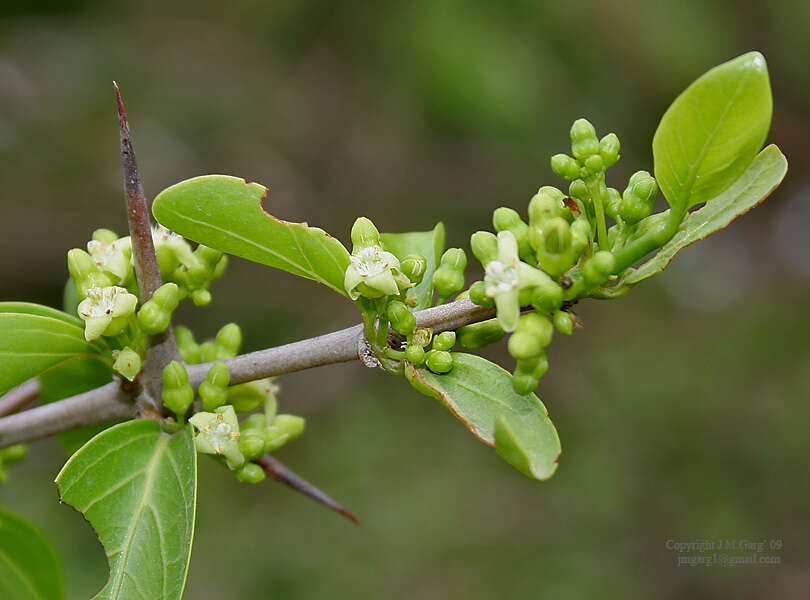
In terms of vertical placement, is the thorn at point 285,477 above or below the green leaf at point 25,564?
above

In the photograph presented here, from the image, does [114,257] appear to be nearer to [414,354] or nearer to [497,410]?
[414,354]

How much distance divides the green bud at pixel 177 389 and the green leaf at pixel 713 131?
98 centimetres

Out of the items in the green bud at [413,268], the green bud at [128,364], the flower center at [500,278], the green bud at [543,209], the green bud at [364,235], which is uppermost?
the green bud at [543,209]

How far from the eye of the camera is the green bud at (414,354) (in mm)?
1391

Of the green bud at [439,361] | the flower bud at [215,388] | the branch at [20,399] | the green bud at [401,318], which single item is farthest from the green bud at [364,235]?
the branch at [20,399]

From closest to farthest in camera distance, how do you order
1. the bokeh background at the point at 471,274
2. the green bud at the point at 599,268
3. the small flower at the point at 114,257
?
the green bud at the point at 599,268
the small flower at the point at 114,257
the bokeh background at the point at 471,274

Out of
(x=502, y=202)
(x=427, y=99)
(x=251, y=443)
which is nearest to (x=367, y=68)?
(x=427, y=99)

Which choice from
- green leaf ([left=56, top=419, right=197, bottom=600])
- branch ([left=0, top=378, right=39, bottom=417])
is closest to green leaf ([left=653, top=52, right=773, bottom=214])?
green leaf ([left=56, top=419, right=197, bottom=600])

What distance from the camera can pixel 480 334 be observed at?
1484 mm

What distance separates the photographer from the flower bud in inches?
58.9

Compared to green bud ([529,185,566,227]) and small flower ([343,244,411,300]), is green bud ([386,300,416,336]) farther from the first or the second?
green bud ([529,185,566,227])

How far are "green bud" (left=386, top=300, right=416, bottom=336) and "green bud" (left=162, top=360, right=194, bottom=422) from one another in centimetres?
44

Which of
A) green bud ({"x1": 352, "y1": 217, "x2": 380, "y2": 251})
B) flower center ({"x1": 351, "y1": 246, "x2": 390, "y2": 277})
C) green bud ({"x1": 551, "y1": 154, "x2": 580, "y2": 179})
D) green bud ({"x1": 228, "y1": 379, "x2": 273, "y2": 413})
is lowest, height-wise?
green bud ({"x1": 228, "y1": 379, "x2": 273, "y2": 413})

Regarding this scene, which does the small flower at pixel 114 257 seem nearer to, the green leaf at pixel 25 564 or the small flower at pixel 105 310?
the small flower at pixel 105 310
